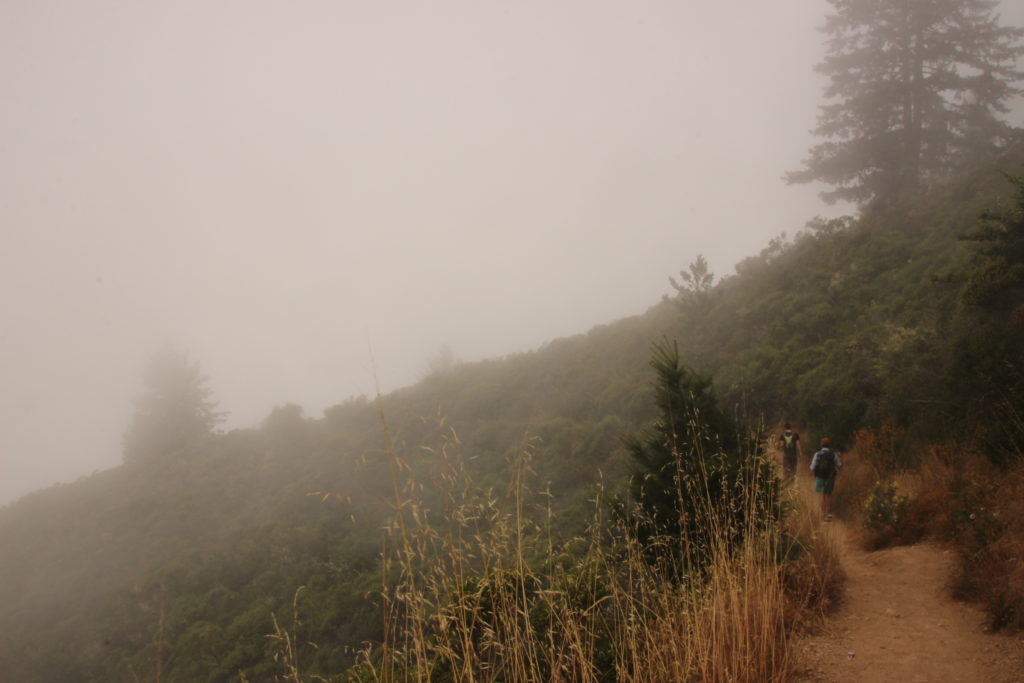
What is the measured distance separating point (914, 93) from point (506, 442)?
23030 mm

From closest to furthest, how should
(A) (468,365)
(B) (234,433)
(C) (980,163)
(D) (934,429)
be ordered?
(D) (934,429), (C) (980,163), (B) (234,433), (A) (468,365)

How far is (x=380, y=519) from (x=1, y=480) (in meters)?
204

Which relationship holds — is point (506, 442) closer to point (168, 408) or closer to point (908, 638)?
point (908, 638)

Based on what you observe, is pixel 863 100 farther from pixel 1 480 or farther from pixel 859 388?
pixel 1 480

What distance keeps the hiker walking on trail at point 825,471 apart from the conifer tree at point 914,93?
57.0ft

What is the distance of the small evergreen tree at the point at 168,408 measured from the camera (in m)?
27.2

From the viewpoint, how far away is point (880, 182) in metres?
20.5

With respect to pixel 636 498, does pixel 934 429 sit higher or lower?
lower

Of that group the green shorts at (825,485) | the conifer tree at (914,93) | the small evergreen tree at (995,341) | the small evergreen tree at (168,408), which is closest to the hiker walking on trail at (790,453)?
the green shorts at (825,485)

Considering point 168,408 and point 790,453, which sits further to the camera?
point 168,408

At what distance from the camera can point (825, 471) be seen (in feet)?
26.3

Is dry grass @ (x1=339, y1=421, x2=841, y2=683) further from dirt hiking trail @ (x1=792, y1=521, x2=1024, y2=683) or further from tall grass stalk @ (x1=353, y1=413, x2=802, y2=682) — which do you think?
dirt hiking trail @ (x1=792, y1=521, x2=1024, y2=683)

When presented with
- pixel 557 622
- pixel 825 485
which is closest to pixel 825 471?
pixel 825 485

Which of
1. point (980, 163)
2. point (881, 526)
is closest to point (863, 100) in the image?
point (980, 163)
